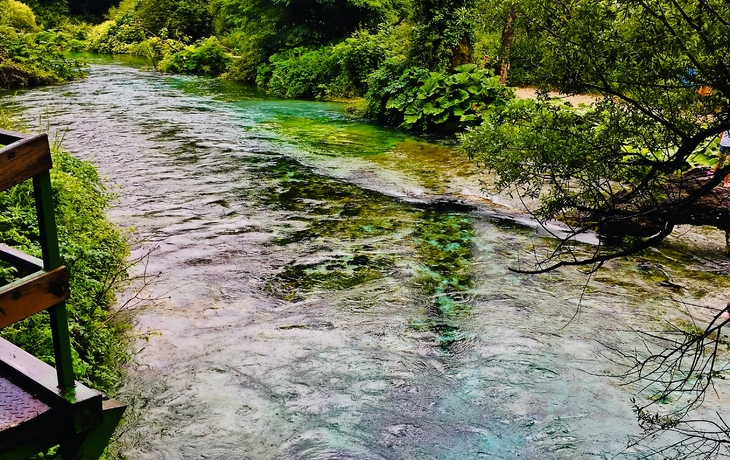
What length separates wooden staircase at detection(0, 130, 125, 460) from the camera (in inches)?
104

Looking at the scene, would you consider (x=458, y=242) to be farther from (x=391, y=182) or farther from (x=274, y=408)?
(x=274, y=408)

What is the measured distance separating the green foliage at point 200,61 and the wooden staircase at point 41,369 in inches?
1060

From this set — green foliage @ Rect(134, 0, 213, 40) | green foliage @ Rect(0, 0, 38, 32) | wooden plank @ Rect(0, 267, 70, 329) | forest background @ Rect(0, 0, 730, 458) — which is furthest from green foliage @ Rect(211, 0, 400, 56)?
wooden plank @ Rect(0, 267, 70, 329)

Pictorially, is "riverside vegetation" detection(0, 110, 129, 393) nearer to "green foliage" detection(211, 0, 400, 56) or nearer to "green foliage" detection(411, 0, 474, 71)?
"green foliage" detection(411, 0, 474, 71)

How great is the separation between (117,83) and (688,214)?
68.2 ft

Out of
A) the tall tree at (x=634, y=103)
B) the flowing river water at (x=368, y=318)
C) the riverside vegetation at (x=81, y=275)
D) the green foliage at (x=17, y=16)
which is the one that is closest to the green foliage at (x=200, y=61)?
the green foliage at (x=17, y=16)

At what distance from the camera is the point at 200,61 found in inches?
1122

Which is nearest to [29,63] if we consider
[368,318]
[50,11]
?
[368,318]

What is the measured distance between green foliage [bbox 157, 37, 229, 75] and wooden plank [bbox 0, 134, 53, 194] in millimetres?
27081

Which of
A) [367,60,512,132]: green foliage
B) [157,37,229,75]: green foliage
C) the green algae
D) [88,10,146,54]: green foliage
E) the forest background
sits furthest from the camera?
[88,10,146,54]: green foliage

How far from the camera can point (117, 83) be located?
22.5 m

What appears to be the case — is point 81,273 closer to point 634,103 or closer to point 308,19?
point 634,103

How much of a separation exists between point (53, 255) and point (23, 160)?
0.45 meters

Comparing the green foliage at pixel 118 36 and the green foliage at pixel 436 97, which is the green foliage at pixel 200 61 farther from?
the green foliage at pixel 436 97
